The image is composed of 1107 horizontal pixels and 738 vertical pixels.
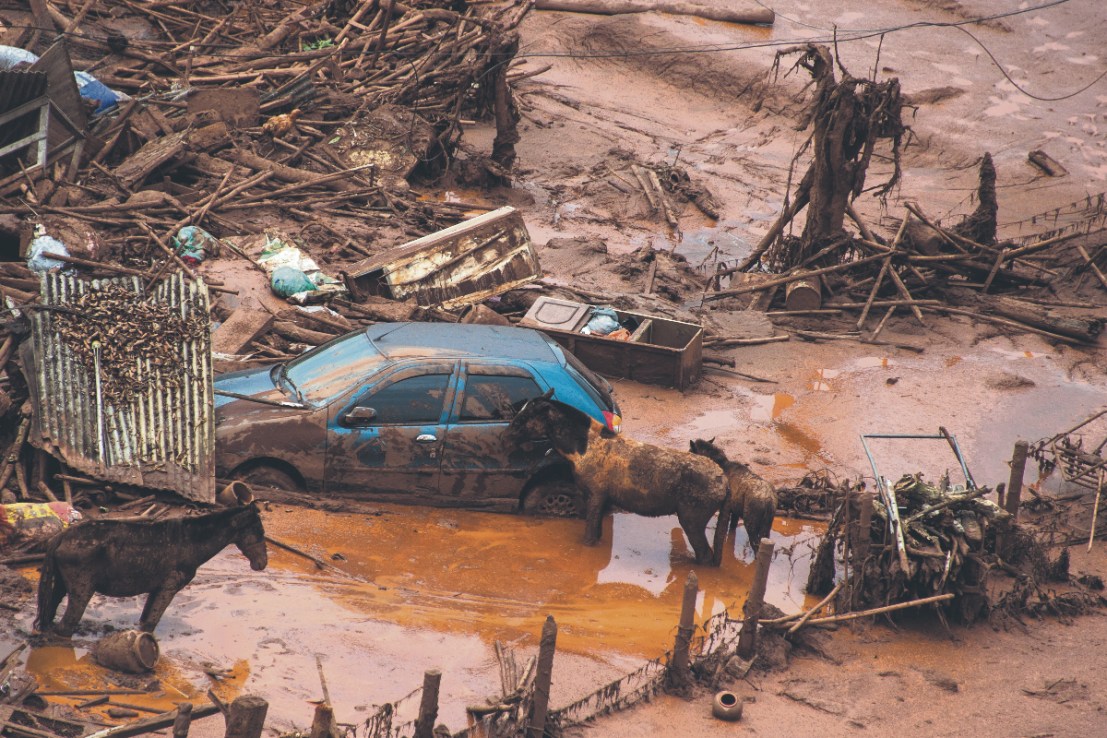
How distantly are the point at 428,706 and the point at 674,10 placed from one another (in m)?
26.3

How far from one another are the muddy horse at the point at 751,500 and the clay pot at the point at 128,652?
5492mm

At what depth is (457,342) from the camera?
11.3m

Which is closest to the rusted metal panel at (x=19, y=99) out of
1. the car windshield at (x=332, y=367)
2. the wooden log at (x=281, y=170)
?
the wooden log at (x=281, y=170)

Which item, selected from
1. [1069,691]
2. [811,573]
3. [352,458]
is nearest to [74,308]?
[352,458]

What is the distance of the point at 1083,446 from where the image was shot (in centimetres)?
1384

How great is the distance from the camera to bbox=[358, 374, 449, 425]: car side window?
1055 centimetres

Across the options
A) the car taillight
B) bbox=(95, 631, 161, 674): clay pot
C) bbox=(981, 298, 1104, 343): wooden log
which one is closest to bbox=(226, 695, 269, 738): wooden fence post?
bbox=(95, 631, 161, 674): clay pot

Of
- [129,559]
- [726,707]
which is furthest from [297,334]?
[726,707]

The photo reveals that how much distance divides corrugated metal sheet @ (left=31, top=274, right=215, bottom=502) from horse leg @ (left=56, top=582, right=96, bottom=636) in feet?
7.56

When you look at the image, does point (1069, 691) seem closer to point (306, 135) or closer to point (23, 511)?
point (23, 511)

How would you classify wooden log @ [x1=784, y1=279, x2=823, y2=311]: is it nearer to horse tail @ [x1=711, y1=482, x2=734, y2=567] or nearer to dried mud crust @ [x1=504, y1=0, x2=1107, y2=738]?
dried mud crust @ [x1=504, y1=0, x2=1107, y2=738]

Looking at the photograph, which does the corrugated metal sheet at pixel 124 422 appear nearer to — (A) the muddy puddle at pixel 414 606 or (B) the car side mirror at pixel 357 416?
(A) the muddy puddle at pixel 414 606

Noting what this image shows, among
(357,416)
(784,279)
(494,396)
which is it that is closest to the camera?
(357,416)

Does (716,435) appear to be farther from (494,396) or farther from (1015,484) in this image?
(494,396)
